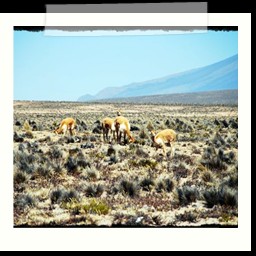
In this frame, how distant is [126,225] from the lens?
8.33 m

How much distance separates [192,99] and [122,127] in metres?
1.03

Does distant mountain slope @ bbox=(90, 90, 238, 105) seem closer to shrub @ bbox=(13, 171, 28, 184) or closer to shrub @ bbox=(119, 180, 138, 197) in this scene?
shrub @ bbox=(119, 180, 138, 197)

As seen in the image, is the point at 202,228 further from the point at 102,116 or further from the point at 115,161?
the point at 102,116

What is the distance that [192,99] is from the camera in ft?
28.5

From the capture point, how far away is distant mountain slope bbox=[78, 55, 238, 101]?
8508 mm

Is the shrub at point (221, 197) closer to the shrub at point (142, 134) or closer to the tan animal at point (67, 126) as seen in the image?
the shrub at point (142, 134)

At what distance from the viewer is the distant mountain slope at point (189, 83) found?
851 cm

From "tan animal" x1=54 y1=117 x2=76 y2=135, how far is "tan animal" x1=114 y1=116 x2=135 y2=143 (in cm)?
58
